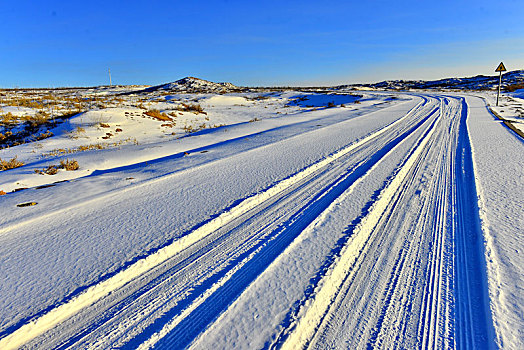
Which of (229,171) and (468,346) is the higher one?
(229,171)

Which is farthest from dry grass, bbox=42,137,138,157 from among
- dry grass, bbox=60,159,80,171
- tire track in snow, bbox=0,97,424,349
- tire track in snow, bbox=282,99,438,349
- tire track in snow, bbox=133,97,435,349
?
tire track in snow, bbox=282,99,438,349

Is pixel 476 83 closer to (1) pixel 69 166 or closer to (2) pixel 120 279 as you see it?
(1) pixel 69 166

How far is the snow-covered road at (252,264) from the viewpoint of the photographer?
212 centimetres

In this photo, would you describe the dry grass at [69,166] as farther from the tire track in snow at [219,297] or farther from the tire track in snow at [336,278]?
the tire track in snow at [336,278]

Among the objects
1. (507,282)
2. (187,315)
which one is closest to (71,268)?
(187,315)

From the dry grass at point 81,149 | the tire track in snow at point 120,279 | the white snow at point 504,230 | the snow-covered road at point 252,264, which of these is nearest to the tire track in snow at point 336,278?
the snow-covered road at point 252,264

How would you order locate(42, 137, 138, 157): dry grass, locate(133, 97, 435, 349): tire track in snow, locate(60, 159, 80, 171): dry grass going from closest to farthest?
locate(133, 97, 435, 349): tire track in snow, locate(60, 159, 80, 171): dry grass, locate(42, 137, 138, 157): dry grass

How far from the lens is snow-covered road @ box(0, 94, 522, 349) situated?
2.12 metres

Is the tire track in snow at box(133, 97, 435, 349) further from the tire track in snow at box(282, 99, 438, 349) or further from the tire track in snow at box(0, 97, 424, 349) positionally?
the tire track in snow at box(0, 97, 424, 349)

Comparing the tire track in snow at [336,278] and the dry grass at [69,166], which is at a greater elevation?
the dry grass at [69,166]

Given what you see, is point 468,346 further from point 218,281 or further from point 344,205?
point 344,205

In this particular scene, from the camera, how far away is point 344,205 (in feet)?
13.5

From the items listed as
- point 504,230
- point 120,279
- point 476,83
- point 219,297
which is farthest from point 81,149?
point 476,83

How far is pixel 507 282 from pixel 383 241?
1054 mm
